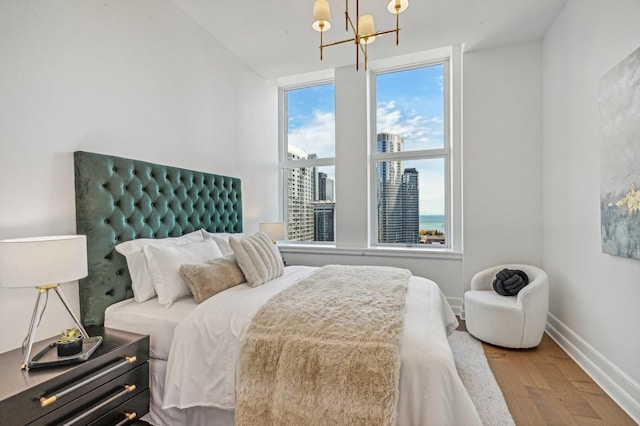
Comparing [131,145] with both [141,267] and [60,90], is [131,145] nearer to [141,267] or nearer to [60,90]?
[60,90]

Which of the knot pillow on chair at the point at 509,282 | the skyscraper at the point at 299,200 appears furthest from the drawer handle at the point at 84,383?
the skyscraper at the point at 299,200

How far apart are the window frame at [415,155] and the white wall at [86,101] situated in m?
Result: 1.94

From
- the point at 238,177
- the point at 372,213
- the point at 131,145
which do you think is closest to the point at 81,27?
the point at 131,145

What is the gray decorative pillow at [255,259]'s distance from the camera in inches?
86.9

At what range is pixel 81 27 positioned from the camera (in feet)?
6.31

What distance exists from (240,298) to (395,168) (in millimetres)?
2927

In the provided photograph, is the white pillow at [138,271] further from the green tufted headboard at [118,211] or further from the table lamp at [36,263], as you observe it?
the table lamp at [36,263]

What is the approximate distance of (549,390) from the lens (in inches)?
80.9

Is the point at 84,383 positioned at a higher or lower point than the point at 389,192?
lower

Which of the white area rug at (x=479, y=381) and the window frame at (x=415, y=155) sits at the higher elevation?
the window frame at (x=415, y=155)

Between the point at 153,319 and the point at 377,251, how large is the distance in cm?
268

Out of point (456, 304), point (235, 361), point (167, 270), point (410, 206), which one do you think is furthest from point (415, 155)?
point (235, 361)

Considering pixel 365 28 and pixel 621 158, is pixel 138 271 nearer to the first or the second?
pixel 365 28

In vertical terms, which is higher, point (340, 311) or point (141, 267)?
point (141, 267)
